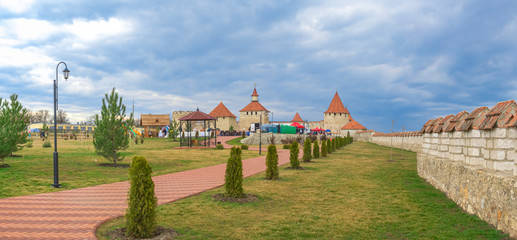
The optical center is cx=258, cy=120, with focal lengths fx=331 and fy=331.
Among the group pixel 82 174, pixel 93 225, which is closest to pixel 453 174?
pixel 93 225

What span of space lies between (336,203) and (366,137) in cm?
5390

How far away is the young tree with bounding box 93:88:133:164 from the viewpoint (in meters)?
15.0

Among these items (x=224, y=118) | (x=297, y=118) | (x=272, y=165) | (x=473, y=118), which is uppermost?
(x=297, y=118)

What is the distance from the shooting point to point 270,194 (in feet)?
29.7

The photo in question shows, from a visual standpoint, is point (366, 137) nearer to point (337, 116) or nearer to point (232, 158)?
point (337, 116)

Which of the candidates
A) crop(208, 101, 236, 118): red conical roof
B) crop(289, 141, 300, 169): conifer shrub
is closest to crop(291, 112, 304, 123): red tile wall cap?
crop(208, 101, 236, 118): red conical roof

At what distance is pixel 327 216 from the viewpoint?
6.67 metres

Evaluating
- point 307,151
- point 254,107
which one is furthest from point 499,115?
point 254,107

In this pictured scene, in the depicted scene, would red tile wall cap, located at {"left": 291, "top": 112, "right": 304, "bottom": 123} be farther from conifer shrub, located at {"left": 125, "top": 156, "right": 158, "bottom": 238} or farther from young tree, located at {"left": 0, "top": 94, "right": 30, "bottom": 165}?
conifer shrub, located at {"left": 125, "top": 156, "right": 158, "bottom": 238}

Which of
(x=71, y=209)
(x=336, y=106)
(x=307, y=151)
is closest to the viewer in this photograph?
(x=71, y=209)

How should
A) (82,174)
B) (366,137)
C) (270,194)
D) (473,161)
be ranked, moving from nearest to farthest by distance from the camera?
(473,161) < (270,194) < (82,174) < (366,137)

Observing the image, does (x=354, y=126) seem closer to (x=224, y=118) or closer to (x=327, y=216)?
(x=224, y=118)

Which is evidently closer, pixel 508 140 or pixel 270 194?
pixel 508 140

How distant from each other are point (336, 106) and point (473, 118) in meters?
72.1
